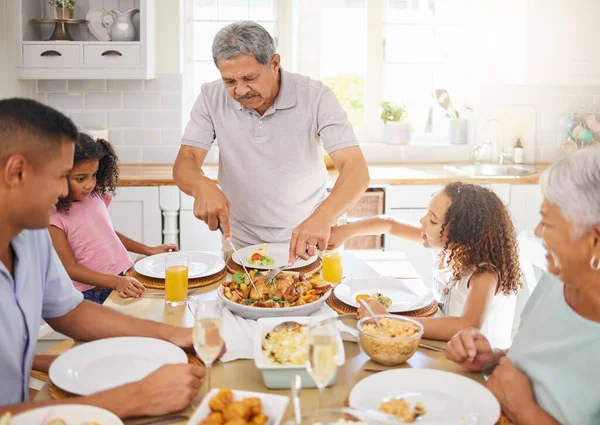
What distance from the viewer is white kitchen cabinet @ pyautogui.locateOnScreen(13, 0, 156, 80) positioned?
3969 mm

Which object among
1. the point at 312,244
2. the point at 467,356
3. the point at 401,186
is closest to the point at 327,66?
the point at 401,186

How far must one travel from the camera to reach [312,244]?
2131 millimetres

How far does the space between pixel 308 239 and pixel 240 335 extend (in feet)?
1.63

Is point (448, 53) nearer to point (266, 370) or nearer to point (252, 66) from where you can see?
point (252, 66)

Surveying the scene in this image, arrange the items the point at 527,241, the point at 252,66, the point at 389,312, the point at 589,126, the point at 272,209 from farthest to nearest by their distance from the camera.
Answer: the point at 589,126 < the point at 527,241 < the point at 272,209 < the point at 252,66 < the point at 389,312

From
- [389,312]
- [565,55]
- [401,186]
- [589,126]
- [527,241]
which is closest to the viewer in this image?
[389,312]

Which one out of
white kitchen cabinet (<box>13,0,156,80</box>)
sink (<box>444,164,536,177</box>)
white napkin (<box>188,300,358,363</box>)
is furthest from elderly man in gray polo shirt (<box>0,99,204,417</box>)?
sink (<box>444,164,536,177</box>)

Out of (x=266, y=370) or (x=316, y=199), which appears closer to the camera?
(x=266, y=370)

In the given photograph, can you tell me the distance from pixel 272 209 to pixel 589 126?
8.99ft

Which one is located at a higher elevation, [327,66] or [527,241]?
[327,66]

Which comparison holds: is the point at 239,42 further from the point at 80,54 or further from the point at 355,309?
the point at 80,54

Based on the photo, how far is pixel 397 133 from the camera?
4.62m

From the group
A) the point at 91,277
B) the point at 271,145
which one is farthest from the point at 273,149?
the point at 91,277

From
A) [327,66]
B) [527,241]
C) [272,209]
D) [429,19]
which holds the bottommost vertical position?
[527,241]
